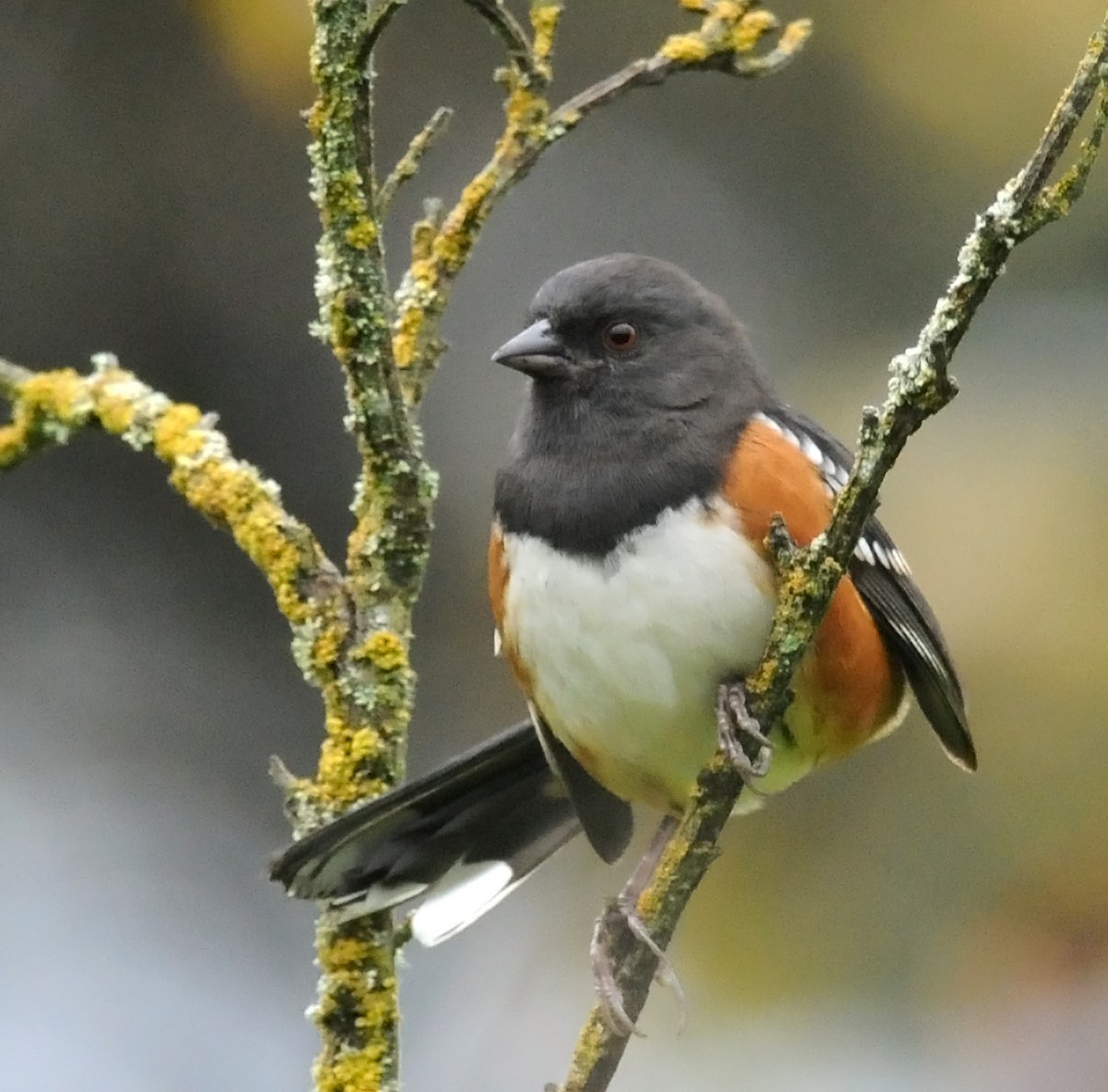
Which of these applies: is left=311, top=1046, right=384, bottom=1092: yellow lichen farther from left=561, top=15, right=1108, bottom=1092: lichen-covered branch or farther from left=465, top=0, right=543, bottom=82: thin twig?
left=465, top=0, right=543, bottom=82: thin twig

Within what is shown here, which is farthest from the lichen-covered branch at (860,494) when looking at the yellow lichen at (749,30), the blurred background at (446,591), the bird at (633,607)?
the blurred background at (446,591)

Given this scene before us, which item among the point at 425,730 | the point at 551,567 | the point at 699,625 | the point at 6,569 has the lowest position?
the point at 699,625

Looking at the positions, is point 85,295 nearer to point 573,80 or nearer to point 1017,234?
point 573,80

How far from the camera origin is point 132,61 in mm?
2803

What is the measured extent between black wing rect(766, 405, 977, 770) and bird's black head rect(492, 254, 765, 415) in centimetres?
10

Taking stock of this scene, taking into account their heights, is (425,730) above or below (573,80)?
below

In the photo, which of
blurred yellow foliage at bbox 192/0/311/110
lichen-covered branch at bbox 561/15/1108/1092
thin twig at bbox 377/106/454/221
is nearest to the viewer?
lichen-covered branch at bbox 561/15/1108/1092

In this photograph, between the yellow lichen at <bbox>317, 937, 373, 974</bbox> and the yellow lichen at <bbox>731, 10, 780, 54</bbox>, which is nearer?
the yellow lichen at <bbox>317, 937, 373, 974</bbox>

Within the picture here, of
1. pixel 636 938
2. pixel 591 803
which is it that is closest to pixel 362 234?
pixel 636 938

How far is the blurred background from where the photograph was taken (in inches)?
107

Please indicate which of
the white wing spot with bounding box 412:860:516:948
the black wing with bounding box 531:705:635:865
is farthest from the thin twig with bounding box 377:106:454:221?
the white wing spot with bounding box 412:860:516:948

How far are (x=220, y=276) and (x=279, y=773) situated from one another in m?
1.61

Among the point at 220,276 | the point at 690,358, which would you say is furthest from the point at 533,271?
the point at 690,358

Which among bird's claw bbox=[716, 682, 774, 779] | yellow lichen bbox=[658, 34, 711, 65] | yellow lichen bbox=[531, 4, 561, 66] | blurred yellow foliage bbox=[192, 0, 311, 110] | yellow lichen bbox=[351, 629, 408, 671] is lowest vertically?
bird's claw bbox=[716, 682, 774, 779]
